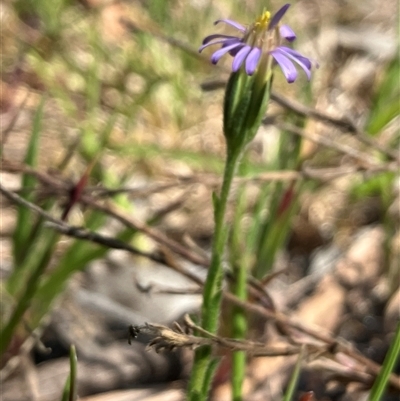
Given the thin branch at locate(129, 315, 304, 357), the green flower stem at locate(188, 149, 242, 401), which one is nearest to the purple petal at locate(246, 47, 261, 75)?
the green flower stem at locate(188, 149, 242, 401)

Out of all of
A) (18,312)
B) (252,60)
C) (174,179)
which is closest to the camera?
(252,60)

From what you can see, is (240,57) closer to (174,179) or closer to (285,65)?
(285,65)

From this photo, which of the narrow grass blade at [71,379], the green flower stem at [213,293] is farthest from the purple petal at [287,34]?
the narrow grass blade at [71,379]

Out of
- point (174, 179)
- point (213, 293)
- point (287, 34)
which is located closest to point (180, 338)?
point (213, 293)

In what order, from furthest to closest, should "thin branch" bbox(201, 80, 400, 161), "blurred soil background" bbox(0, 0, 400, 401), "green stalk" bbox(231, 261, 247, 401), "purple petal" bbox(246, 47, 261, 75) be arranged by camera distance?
"thin branch" bbox(201, 80, 400, 161)
"blurred soil background" bbox(0, 0, 400, 401)
"green stalk" bbox(231, 261, 247, 401)
"purple petal" bbox(246, 47, 261, 75)

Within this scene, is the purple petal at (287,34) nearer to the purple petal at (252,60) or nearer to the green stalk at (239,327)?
the purple petal at (252,60)

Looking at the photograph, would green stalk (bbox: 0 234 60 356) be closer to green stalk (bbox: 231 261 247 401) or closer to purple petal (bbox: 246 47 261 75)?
green stalk (bbox: 231 261 247 401)
